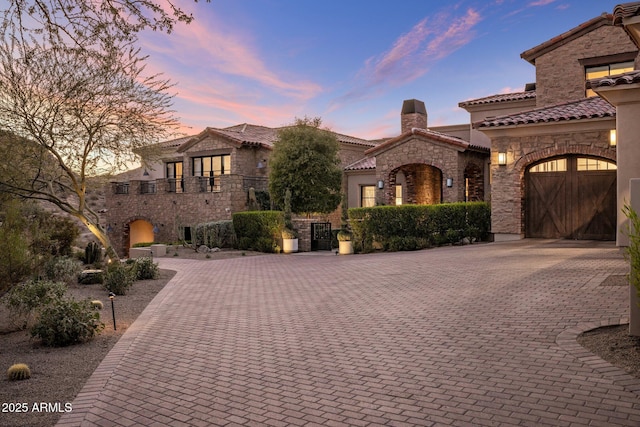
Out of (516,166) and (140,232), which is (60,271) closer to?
(516,166)

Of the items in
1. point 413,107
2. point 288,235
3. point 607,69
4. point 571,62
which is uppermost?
point 571,62

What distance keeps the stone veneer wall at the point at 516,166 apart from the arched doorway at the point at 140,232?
22894 millimetres

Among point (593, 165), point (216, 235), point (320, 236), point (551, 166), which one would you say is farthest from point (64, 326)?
point (216, 235)

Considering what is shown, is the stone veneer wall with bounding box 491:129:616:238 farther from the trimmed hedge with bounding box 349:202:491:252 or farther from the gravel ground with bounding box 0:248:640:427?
the gravel ground with bounding box 0:248:640:427

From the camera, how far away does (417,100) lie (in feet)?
90.1

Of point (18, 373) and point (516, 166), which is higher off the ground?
point (516, 166)

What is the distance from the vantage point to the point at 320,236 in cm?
2330

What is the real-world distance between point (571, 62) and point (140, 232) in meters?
26.8

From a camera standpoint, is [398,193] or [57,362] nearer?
[57,362]

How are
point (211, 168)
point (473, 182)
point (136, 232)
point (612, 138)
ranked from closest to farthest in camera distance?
1. point (612, 138)
2. point (473, 182)
3. point (211, 168)
4. point (136, 232)

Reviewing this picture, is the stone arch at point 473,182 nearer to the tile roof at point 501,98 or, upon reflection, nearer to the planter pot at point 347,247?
the tile roof at point 501,98

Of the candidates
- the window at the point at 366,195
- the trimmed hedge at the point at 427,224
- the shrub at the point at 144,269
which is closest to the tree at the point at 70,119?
the shrub at the point at 144,269

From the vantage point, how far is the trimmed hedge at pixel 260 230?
75.0 feet

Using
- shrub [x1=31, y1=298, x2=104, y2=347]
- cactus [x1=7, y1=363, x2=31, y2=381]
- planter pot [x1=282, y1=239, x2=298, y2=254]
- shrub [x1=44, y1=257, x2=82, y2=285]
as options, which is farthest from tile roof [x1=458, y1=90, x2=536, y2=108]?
cactus [x1=7, y1=363, x2=31, y2=381]
